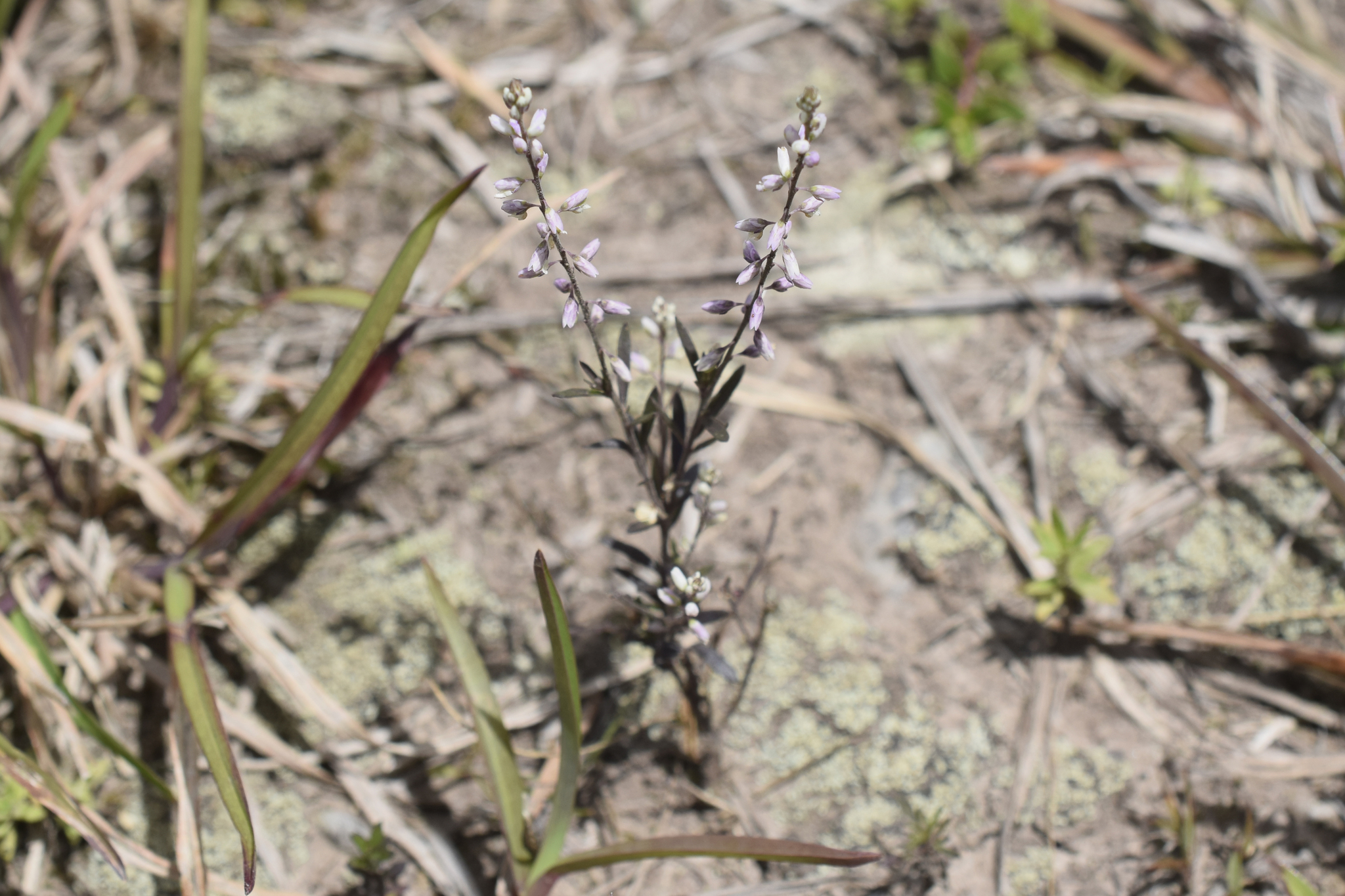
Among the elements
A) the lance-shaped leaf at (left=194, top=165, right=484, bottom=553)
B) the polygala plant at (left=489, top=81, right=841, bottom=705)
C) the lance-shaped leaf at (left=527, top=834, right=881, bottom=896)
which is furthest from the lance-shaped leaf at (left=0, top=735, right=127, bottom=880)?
the polygala plant at (left=489, top=81, right=841, bottom=705)

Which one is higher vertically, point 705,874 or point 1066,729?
point 1066,729

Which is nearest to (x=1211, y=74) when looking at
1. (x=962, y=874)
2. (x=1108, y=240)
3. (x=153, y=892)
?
(x=1108, y=240)

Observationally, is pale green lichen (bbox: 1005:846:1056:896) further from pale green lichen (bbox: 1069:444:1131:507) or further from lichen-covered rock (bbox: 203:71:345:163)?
lichen-covered rock (bbox: 203:71:345:163)

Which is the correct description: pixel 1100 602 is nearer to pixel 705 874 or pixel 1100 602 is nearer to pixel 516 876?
pixel 705 874

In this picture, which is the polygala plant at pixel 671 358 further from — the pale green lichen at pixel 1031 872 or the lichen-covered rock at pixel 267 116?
the lichen-covered rock at pixel 267 116

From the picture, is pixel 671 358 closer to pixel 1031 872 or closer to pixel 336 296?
pixel 336 296

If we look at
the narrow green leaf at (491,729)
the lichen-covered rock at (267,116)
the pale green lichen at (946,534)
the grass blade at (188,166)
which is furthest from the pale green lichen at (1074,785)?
the lichen-covered rock at (267,116)
